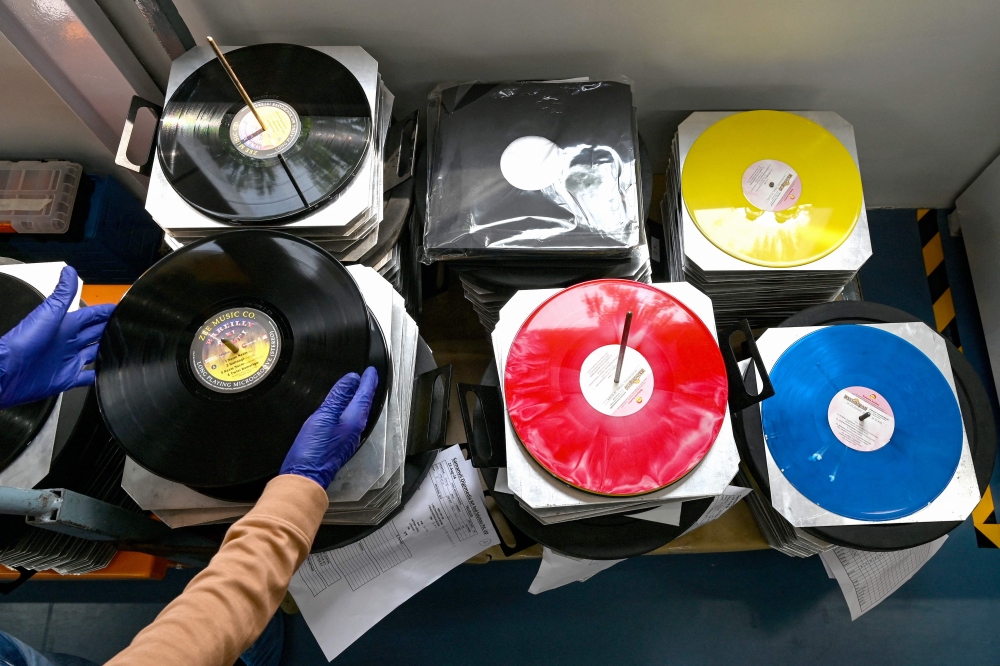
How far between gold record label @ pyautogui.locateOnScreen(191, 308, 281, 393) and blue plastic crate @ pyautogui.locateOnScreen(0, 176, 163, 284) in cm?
77

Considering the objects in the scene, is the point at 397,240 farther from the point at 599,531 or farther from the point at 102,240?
the point at 102,240

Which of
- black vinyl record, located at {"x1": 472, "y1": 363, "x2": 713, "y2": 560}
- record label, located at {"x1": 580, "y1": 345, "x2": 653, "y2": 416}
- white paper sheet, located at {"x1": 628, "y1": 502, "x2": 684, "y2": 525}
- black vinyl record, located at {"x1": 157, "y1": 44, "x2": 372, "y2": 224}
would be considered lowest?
black vinyl record, located at {"x1": 472, "y1": 363, "x2": 713, "y2": 560}

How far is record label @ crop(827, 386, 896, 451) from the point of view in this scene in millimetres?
1099

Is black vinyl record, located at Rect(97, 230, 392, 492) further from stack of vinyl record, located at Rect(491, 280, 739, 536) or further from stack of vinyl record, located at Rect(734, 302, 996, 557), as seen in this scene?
stack of vinyl record, located at Rect(734, 302, 996, 557)

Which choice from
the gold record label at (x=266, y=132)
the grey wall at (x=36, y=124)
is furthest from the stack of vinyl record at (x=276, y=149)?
the grey wall at (x=36, y=124)

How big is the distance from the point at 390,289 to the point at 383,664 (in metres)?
1.03

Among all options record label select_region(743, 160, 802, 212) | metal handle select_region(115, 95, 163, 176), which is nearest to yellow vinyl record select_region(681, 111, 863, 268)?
record label select_region(743, 160, 802, 212)

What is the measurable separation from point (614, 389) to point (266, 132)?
769 millimetres

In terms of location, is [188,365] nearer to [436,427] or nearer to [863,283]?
[436,427]

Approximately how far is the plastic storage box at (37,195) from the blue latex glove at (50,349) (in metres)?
0.55

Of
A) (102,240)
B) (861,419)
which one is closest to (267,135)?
(102,240)

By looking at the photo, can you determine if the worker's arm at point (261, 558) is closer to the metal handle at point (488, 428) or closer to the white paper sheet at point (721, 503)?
the metal handle at point (488, 428)

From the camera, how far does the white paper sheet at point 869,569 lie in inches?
50.0

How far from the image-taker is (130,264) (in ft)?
5.26
